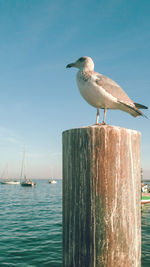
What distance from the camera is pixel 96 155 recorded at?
6.42ft

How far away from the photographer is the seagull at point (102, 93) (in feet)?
9.59

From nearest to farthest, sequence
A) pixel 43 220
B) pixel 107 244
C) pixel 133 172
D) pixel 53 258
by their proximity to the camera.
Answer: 1. pixel 107 244
2. pixel 133 172
3. pixel 53 258
4. pixel 43 220

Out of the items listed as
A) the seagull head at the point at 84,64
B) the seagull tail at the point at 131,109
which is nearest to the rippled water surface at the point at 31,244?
the seagull tail at the point at 131,109

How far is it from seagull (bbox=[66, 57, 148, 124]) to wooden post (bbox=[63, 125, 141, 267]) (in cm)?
92

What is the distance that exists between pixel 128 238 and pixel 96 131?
961 mm

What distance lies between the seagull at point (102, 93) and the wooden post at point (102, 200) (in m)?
0.92

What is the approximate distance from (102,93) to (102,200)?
1449 millimetres

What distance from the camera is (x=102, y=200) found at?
1.94 meters

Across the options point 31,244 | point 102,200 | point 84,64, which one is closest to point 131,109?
point 84,64

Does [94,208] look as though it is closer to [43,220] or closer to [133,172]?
[133,172]

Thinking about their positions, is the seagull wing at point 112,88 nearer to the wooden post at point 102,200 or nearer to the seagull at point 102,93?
the seagull at point 102,93

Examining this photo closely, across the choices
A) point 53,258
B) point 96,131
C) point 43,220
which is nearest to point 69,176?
point 96,131

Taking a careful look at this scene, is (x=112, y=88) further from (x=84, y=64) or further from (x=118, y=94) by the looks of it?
(x=84, y=64)

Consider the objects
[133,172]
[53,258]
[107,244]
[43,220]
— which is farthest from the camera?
[43,220]
